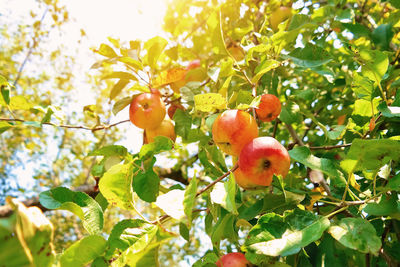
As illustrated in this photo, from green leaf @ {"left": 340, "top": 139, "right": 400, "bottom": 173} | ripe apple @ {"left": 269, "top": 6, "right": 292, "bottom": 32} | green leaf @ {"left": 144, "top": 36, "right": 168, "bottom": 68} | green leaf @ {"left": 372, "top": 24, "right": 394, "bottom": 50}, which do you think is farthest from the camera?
ripe apple @ {"left": 269, "top": 6, "right": 292, "bottom": 32}

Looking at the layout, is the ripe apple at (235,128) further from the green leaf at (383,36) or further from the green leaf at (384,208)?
the green leaf at (383,36)

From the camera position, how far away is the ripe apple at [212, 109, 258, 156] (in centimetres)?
92

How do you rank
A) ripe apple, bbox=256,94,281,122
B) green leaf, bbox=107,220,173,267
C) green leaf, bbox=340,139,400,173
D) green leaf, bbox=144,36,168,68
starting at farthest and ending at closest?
green leaf, bbox=144,36,168,68 < ripe apple, bbox=256,94,281,122 < green leaf, bbox=340,139,400,173 < green leaf, bbox=107,220,173,267

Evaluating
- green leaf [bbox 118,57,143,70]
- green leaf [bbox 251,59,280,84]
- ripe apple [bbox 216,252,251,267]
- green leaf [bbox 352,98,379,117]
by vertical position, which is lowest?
ripe apple [bbox 216,252,251,267]

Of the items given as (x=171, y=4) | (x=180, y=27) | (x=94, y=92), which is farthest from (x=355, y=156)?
(x=94, y=92)

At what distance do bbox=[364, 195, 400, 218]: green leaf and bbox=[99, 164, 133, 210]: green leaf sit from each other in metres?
0.62

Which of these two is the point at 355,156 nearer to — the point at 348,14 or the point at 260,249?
the point at 260,249

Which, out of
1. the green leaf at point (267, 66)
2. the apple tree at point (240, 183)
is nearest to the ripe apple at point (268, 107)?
the apple tree at point (240, 183)

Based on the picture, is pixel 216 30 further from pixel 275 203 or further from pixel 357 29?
pixel 357 29

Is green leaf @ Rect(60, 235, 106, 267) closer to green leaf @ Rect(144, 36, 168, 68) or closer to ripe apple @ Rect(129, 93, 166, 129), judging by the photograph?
ripe apple @ Rect(129, 93, 166, 129)

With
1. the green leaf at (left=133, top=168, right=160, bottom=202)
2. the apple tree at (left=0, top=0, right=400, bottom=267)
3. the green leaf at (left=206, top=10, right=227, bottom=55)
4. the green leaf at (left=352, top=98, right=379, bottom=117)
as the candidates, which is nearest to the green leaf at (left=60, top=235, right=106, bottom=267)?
the apple tree at (left=0, top=0, right=400, bottom=267)

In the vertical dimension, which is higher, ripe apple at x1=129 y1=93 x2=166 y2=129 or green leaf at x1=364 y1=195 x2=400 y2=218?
ripe apple at x1=129 y1=93 x2=166 y2=129

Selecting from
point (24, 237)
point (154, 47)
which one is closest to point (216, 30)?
point (154, 47)

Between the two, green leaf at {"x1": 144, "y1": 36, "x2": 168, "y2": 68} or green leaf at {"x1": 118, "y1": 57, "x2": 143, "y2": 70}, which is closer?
green leaf at {"x1": 118, "y1": 57, "x2": 143, "y2": 70}
